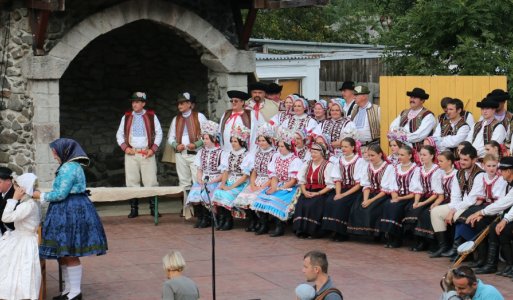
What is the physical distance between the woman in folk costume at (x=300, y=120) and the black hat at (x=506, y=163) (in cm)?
315

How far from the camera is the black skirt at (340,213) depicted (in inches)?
492

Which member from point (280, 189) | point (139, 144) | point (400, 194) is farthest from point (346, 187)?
point (139, 144)

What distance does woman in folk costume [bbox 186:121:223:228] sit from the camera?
540 inches

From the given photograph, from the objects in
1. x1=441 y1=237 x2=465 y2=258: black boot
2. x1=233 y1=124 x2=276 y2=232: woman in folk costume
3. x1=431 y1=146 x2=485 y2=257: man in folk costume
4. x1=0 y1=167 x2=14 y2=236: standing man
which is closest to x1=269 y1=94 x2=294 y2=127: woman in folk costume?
x1=233 y1=124 x2=276 y2=232: woman in folk costume

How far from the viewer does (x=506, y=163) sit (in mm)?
10633

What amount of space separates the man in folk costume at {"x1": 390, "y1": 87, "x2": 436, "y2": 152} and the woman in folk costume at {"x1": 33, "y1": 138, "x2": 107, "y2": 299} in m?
4.21

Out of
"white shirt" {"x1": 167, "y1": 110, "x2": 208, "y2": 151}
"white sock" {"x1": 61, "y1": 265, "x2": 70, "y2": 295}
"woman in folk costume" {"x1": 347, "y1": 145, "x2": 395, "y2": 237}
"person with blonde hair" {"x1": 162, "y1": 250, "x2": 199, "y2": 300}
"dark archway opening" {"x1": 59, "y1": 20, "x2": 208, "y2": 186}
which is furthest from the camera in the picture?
"dark archway opening" {"x1": 59, "y1": 20, "x2": 208, "y2": 186}

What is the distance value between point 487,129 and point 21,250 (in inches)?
208

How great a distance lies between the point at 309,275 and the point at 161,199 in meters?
8.22

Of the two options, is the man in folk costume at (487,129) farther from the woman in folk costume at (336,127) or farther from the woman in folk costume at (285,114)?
the woman in folk costume at (285,114)

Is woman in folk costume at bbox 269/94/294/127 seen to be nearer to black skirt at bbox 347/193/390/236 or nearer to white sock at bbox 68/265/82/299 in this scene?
black skirt at bbox 347/193/390/236

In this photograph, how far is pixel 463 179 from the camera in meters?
11.4

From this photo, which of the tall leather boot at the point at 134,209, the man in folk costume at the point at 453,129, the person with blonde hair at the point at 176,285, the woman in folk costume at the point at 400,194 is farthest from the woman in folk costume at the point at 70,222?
the tall leather boot at the point at 134,209

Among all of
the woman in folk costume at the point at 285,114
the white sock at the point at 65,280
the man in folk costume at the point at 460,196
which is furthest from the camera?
the woman in folk costume at the point at 285,114
